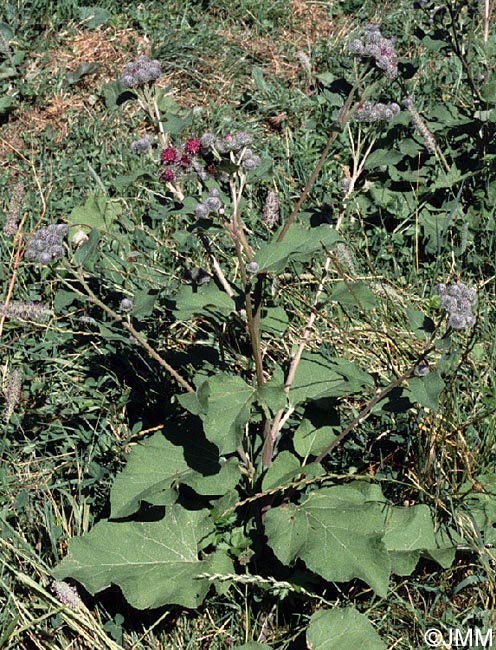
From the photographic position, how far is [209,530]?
109 inches

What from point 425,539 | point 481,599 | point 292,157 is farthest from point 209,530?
point 292,157

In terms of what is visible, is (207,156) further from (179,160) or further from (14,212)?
(14,212)

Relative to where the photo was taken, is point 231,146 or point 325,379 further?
point 325,379

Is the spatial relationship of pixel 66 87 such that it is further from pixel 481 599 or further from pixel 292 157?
pixel 481 599

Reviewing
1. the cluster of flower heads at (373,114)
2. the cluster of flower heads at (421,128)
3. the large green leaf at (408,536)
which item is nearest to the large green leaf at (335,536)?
the large green leaf at (408,536)

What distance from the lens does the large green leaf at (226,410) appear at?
237 cm

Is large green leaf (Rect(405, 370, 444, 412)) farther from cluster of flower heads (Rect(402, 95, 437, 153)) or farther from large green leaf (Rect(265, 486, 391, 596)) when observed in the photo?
cluster of flower heads (Rect(402, 95, 437, 153))

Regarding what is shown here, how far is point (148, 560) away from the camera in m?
2.71

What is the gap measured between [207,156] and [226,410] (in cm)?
74

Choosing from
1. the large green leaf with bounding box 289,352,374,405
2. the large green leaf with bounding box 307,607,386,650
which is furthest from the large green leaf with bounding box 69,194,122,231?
the large green leaf with bounding box 307,607,386,650

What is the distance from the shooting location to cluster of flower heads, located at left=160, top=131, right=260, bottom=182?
244 cm

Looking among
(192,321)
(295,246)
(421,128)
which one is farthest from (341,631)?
(421,128)

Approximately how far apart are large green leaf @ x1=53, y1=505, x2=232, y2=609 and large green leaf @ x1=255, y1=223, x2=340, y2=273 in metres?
0.86

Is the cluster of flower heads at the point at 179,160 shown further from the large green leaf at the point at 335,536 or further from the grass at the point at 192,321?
the large green leaf at the point at 335,536
